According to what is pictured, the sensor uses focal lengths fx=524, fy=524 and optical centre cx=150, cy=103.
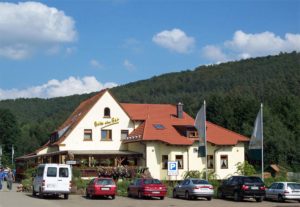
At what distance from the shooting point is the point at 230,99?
297 ft

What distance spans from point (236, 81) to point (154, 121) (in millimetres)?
87486

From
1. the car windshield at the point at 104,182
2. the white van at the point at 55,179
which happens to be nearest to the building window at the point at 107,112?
the car windshield at the point at 104,182

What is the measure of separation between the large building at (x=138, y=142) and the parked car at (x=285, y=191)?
19981 mm

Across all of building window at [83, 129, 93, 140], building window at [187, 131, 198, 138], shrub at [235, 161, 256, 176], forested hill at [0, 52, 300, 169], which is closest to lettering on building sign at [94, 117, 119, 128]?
building window at [83, 129, 93, 140]

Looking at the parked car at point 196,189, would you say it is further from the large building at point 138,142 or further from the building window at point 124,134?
the building window at point 124,134

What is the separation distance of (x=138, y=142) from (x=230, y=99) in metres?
39.5

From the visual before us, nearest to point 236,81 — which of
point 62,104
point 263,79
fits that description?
point 263,79

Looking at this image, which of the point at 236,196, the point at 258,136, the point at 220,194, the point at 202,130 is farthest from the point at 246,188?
the point at 258,136

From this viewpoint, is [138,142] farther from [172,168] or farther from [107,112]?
[172,168]

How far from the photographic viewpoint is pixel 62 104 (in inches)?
6245

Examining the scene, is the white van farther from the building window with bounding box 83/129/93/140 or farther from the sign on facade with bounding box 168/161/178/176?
the building window with bounding box 83/129/93/140

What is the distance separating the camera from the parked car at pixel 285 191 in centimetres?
3207

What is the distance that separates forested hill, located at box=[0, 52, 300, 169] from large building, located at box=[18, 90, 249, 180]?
26885 millimetres

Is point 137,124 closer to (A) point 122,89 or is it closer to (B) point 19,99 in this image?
(A) point 122,89
